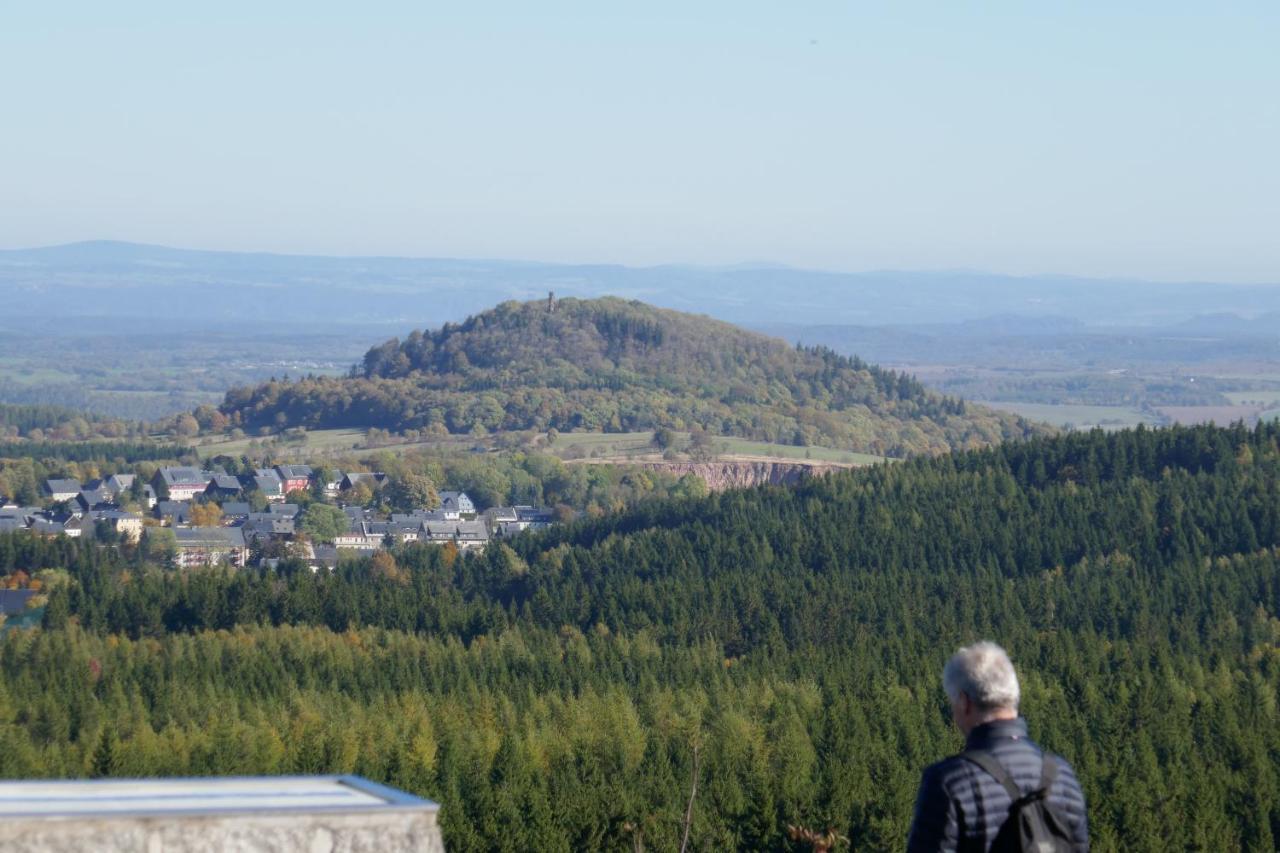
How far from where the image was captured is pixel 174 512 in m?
164

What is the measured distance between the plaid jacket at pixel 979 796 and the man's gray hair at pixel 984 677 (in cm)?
16

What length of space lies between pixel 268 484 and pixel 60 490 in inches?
675

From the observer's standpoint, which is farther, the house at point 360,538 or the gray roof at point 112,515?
the house at point 360,538

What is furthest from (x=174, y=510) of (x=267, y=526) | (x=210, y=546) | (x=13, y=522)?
(x=210, y=546)

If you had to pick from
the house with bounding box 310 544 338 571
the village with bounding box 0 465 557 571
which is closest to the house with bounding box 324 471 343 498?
the village with bounding box 0 465 557 571

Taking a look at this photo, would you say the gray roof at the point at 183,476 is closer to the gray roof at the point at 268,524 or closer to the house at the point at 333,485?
the house at the point at 333,485

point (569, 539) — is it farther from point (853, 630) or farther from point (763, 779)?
point (763, 779)

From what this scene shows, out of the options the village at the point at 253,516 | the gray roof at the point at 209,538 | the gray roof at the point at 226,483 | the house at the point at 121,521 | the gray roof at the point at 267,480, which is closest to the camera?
the village at the point at 253,516

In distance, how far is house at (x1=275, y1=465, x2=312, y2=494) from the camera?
177625 millimetres

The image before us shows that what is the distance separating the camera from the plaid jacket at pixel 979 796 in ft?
36.4

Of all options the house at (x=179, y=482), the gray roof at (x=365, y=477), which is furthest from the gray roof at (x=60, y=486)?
the gray roof at (x=365, y=477)

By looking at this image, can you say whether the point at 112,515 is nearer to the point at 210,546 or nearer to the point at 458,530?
the point at 210,546

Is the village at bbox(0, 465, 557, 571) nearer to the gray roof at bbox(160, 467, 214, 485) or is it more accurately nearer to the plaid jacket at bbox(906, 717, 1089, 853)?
the gray roof at bbox(160, 467, 214, 485)

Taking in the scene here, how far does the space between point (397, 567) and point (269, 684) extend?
4302 cm
